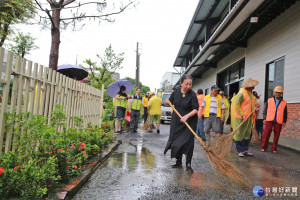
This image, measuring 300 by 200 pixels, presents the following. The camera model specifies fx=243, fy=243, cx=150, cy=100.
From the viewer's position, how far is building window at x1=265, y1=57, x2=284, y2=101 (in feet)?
27.0

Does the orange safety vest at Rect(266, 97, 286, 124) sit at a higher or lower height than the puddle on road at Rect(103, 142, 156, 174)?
higher

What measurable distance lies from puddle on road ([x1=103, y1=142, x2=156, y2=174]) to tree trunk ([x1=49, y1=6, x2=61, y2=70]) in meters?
2.61

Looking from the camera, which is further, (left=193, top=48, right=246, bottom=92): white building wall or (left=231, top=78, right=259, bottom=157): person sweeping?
(left=193, top=48, right=246, bottom=92): white building wall

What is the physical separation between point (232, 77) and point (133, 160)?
33.9 feet

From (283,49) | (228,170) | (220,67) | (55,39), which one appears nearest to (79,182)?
(228,170)

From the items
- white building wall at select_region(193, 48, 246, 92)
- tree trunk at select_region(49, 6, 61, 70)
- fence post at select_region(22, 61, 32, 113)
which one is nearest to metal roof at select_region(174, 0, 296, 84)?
white building wall at select_region(193, 48, 246, 92)

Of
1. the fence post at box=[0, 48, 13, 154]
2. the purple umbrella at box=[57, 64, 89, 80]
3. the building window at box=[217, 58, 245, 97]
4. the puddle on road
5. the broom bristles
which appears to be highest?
the building window at box=[217, 58, 245, 97]

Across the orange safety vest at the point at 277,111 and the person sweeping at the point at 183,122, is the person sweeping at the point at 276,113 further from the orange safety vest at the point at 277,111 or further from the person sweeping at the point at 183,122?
the person sweeping at the point at 183,122

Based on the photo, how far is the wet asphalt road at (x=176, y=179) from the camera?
3203 millimetres

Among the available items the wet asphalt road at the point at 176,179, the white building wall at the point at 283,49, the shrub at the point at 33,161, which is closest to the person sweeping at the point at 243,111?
the wet asphalt road at the point at 176,179

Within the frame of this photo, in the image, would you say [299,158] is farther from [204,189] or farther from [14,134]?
[14,134]

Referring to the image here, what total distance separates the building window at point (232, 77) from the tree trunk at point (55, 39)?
29.9 ft

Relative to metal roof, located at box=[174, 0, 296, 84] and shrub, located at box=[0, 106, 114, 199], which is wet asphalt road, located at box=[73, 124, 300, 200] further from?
metal roof, located at box=[174, 0, 296, 84]

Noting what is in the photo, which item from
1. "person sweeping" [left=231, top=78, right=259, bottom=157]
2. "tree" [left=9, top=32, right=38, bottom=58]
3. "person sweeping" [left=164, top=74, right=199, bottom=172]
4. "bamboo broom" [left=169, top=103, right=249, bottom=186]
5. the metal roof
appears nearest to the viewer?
"bamboo broom" [left=169, top=103, right=249, bottom=186]
